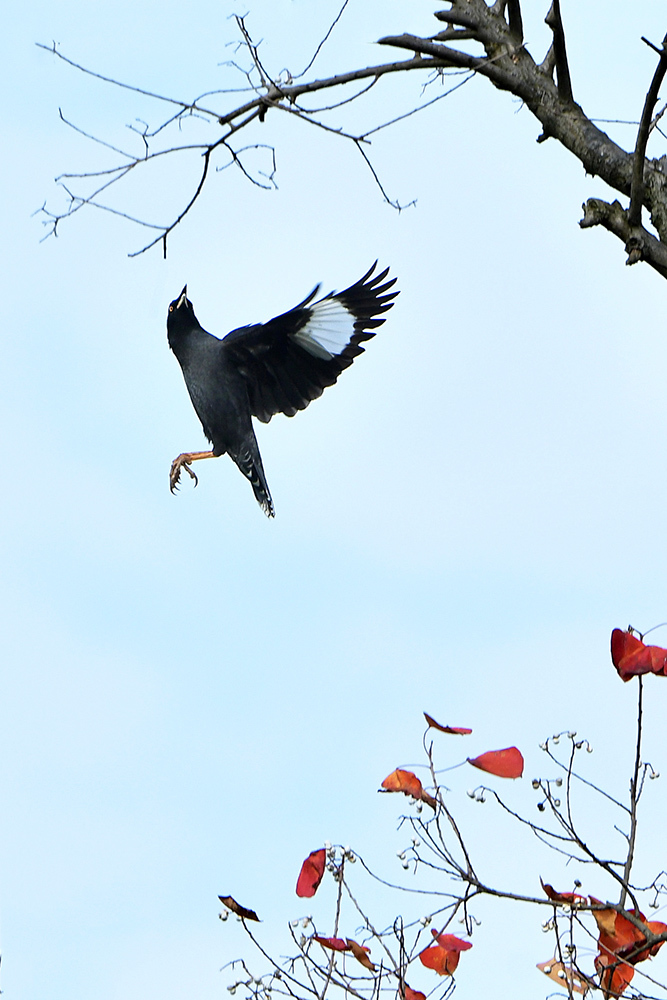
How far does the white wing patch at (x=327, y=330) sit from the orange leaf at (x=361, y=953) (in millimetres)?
1825

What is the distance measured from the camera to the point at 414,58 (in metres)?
3.71

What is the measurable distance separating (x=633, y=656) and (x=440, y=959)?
943 millimetres

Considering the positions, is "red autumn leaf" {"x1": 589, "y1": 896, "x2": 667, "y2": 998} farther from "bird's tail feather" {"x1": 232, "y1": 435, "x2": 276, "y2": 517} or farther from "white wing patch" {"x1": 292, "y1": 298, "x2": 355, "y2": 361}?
"white wing patch" {"x1": 292, "y1": 298, "x2": 355, "y2": 361}

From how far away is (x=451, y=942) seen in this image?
9.85 ft

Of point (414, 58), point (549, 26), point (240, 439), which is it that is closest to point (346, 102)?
point (414, 58)

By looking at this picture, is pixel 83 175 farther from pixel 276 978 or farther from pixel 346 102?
pixel 276 978

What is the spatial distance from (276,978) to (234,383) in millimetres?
1657

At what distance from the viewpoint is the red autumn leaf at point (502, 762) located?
2783mm

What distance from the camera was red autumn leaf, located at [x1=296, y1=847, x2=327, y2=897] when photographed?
3.05 metres

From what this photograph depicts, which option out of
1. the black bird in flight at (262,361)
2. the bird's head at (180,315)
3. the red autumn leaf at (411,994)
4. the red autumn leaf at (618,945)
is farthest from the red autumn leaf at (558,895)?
the bird's head at (180,315)

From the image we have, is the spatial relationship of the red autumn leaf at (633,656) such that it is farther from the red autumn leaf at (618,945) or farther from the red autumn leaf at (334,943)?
the red autumn leaf at (334,943)

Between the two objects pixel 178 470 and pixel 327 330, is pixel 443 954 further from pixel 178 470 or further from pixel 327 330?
pixel 327 330

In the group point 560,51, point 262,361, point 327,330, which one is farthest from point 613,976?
point 560,51

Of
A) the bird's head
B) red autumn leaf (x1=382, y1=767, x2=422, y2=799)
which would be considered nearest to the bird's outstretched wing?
the bird's head
